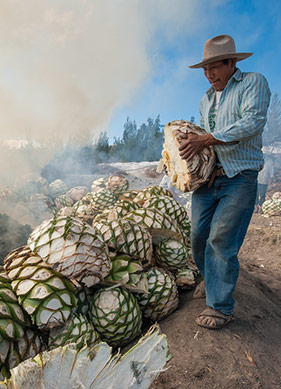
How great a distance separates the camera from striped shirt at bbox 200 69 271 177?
2.00 m

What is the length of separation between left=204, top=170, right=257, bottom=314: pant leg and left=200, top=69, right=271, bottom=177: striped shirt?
0.11 metres

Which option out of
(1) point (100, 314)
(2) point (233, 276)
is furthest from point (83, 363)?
(2) point (233, 276)

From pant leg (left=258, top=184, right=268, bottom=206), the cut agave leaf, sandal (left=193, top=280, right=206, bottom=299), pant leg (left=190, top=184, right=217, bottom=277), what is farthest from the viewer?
pant leg (left=258, top=184, right=268, bottom=206)

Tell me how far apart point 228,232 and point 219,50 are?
136cm

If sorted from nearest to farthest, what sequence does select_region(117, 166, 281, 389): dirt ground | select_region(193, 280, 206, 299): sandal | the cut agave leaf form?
the cut agave leaf
select_region(117, 166, 281, 389): dirt ground
select_region(193, 280, 206, 299): sandal

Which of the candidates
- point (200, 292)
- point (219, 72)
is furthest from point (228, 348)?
point (219, 72)

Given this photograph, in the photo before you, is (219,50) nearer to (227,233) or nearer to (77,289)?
(227,233)

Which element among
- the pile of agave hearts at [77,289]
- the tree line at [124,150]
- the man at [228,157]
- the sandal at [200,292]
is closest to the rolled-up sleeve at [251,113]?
the man at [228,157]

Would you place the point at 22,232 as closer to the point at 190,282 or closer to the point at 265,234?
the point at 190,282

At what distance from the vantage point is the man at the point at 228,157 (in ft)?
6.67

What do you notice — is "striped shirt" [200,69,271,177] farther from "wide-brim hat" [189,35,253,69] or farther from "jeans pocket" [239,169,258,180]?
"wide-brim hat" [189,35,253,69]

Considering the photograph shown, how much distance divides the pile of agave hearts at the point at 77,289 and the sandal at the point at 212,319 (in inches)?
10.9

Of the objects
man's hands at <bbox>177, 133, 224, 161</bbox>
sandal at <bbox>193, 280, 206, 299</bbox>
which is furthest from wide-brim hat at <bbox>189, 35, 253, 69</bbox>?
sandal at <bbox>193, 280, 206, 299</bbox>

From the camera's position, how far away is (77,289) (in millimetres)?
1843
